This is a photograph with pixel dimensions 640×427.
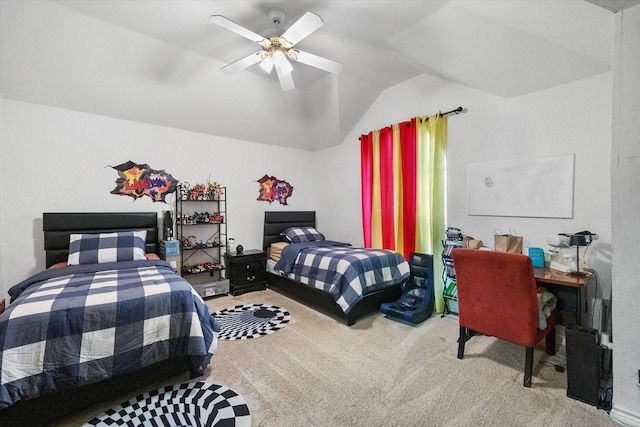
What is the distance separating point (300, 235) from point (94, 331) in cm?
323

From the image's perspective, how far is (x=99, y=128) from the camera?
3.59 meters

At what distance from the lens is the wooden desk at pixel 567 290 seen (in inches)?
86.1

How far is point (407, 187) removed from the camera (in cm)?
383

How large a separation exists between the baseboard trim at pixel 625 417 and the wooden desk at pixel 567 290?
2.29ft

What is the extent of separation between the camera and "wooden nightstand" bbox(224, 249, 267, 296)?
4203 millimetres

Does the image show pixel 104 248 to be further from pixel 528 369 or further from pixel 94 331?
pixel 528 369

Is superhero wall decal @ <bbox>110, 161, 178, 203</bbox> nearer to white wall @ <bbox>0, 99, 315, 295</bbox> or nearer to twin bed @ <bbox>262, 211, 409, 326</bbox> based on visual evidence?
white wall @ <bbox>0, 99, 315, 295</bbox>

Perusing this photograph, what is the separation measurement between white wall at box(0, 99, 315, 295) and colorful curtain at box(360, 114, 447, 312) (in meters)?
2.18

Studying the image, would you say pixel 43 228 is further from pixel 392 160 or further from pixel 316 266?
pixel 392 160

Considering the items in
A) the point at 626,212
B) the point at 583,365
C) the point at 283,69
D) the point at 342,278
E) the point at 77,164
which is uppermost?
the point at 283,69

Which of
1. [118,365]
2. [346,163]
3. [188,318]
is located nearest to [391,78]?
[346,163]

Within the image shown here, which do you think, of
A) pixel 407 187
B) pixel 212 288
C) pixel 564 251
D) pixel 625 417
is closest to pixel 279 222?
pixel 212 288

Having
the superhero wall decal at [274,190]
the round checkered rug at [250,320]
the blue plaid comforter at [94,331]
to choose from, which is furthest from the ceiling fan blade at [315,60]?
the round checkered rug at [250,320]

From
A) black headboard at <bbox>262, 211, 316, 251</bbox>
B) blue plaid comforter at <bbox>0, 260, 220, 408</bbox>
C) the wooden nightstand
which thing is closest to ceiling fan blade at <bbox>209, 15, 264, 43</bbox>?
blue plaid comforter at <bbox>0, 260, 220, 408</bbox>
